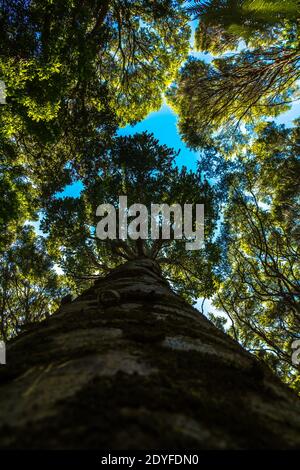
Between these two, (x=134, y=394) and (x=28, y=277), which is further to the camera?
(x=28, y=277)

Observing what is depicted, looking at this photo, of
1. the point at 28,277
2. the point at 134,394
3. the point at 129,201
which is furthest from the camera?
the point at 28,277

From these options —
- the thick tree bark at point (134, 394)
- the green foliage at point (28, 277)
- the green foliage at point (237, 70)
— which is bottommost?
the thick tree bark at point (134, 394)

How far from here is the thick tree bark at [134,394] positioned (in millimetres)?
784

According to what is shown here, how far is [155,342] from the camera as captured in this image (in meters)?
1.55

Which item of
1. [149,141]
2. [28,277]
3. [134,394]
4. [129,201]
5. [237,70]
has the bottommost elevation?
[134,394]

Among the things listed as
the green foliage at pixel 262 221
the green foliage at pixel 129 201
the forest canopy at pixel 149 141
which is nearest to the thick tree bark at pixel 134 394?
the forest canopy at pixel 149 141

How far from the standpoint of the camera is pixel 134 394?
38.1 inches

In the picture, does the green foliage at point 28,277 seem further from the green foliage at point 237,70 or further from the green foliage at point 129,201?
the green foliage at point 237,70

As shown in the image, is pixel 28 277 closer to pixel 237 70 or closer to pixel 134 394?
pixel 237 70

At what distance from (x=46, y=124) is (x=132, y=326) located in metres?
7.06

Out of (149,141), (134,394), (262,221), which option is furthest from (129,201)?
(134,394)

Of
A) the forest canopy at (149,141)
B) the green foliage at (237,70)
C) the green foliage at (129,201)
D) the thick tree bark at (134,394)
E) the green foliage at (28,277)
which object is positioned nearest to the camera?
the thick tree bark at (134,394)

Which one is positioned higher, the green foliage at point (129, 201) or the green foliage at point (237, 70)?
the green foliage at point (237, 70)

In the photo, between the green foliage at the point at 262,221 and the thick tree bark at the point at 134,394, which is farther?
the green foliage at the point at 262,221
